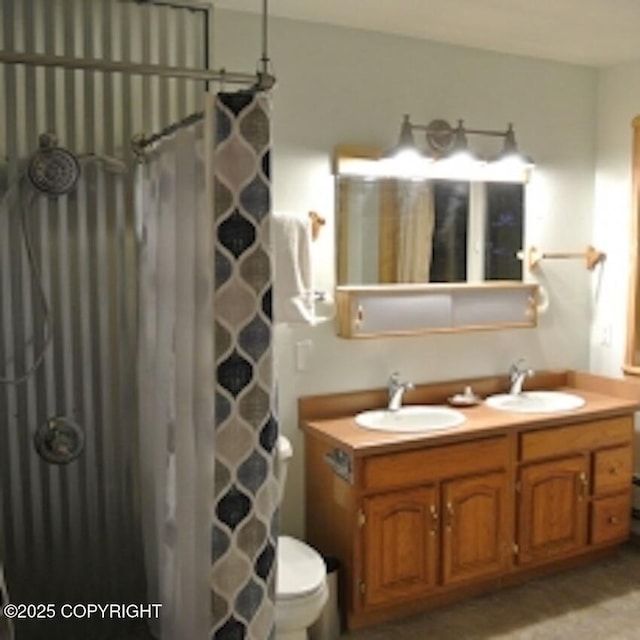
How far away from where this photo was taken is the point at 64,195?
2.39m

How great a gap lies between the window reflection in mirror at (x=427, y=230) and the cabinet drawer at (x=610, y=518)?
120 cm

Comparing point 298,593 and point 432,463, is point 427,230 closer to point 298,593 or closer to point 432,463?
point 432,463

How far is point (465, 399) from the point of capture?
346 centimetres

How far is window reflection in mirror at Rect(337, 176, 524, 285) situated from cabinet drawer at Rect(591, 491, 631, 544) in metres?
1.20

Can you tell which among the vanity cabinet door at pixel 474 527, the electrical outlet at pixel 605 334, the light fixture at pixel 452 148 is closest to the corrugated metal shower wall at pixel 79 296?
the light fixture at pixel 452 148

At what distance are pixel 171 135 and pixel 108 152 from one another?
0.44 meters

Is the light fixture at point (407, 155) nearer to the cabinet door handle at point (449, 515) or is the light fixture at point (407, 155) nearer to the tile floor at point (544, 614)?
the cabinet door handle at point (449, 515)

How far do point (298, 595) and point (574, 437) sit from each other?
1.57 meters

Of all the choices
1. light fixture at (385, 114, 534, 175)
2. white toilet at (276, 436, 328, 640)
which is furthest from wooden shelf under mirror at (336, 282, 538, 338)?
white toilet at (276, 436, 328, 640)

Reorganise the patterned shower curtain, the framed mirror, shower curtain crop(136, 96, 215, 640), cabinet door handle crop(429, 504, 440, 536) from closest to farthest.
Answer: the patterned shower curtain
shower curtain crop(136, 96, 215, 640)
cabinet door handle crop(429, 504, 440, 536)
the framed mirror

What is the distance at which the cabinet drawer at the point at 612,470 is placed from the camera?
3.42 m

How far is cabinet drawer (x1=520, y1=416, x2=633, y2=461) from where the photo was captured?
321cm

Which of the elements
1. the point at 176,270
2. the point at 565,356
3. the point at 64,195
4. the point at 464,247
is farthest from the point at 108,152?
the point at 565,356

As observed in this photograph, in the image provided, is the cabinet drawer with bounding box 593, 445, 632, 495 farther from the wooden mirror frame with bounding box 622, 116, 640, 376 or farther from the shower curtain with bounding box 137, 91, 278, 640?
the shower curtain with bounding box 137, 91, 278, 640
